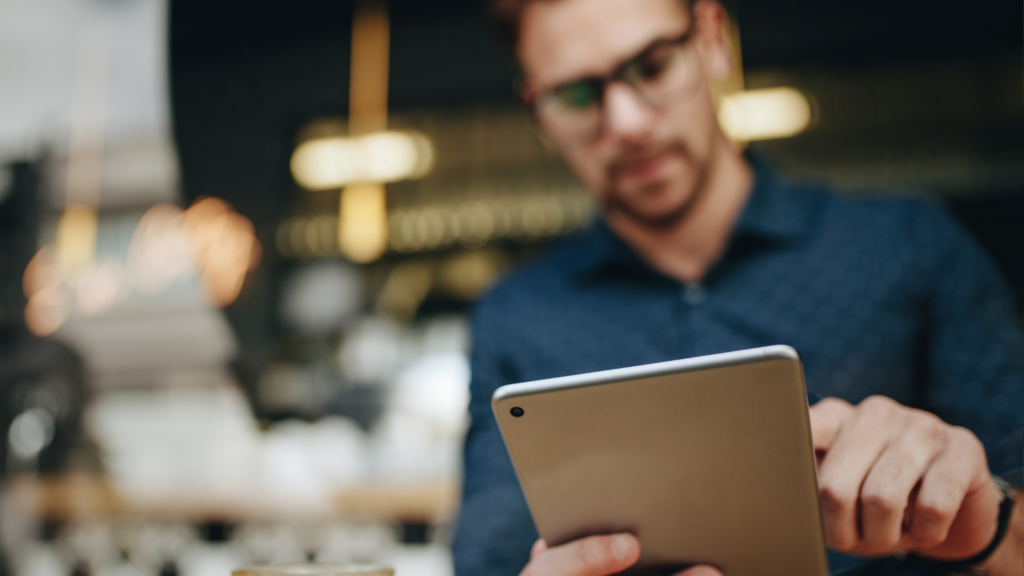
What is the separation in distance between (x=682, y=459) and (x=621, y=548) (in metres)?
0.09

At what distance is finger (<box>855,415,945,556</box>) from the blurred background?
134 centimetres

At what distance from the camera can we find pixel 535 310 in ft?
4.04

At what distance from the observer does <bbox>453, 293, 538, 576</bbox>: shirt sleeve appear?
85cm

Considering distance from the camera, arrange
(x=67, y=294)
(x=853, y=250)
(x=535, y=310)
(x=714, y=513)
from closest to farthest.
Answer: (x=714, y=513), (x=853, y=250), (x=535, y=310), (x=67, y=294)

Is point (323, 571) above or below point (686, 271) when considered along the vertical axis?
below

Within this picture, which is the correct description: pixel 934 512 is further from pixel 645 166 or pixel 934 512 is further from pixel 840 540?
pixel 645 166

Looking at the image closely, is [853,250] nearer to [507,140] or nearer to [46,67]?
[507,140]

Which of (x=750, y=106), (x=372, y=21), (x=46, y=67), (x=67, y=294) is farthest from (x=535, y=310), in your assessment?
(x=46, y=67)

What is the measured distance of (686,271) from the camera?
118 centimetres

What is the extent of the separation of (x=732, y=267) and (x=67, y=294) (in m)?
2.69

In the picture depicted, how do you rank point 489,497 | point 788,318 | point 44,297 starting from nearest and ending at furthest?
point 489,497 < point 788,318 < point 44,297

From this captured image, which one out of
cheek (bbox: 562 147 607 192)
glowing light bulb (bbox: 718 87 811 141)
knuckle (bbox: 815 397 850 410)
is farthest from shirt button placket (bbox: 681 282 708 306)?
glowing light bulb (bbox: 718 87 811 141)

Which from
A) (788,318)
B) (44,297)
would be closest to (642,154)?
(788,318)

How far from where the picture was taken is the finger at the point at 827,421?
555 mm
